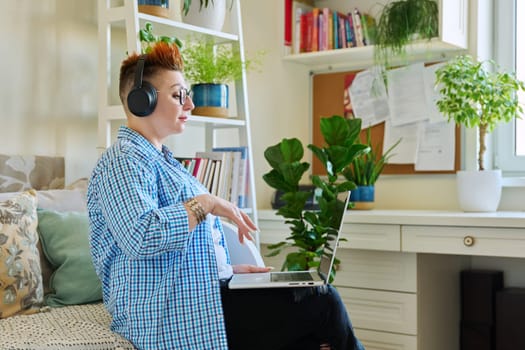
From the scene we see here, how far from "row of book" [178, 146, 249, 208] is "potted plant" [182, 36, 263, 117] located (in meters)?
0.15

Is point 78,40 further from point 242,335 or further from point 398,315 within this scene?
point 398,315

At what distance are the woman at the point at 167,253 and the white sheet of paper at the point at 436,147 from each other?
4.57 feet

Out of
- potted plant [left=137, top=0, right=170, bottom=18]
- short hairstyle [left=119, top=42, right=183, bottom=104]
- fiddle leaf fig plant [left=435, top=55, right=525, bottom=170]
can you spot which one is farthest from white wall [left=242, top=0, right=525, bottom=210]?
short hairstyle [left=119, top=42, right=183, bottom=104]

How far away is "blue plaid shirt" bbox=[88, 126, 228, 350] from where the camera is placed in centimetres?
158

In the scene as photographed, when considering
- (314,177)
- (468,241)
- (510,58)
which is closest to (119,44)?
(314,177)

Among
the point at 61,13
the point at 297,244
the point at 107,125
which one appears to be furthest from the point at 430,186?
the point at 61,13

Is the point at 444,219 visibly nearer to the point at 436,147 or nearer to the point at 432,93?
the point at 436,147

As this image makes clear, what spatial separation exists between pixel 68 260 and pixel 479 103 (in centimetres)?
162

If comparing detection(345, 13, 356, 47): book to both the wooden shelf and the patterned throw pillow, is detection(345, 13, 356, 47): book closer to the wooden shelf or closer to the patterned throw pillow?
the wooden shelf

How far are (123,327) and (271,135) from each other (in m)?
1.70

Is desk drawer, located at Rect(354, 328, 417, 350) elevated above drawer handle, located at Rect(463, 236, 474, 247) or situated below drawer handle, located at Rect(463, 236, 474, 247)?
below

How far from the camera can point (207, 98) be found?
2666 millimetres

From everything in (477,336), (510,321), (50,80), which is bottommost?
(477,336)

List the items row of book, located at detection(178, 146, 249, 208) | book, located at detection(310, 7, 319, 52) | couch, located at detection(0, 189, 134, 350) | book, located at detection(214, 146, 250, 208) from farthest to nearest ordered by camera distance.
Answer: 1. book, located at detection(310, 7, 319, 52)
2. book, located at detection(214, 146, 250, 208)
3. row of book, located at detection(178, 146, 249, 208)
4. couch, located at detection(0, 189, 134, 350)
